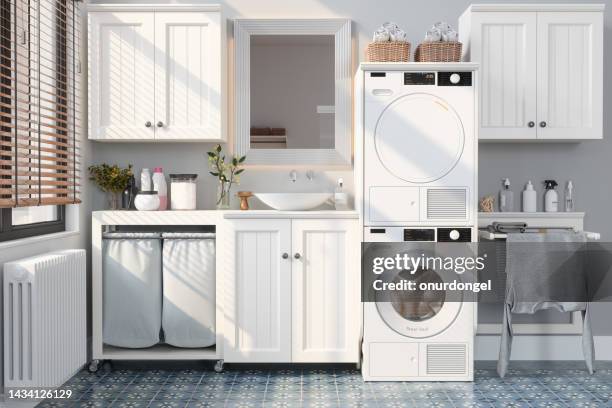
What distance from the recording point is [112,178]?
3.58 meters

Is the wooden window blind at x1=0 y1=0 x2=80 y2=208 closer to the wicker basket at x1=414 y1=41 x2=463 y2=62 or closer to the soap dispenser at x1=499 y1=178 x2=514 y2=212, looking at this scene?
the wicker basket at x1=414 y1=41 x2=463 y2=62

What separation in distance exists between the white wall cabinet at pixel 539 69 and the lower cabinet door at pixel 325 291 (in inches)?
40.4

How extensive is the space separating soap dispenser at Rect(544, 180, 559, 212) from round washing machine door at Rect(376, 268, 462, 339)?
2.93 feet

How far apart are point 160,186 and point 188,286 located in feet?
2.13

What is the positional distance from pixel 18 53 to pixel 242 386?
6.47ft

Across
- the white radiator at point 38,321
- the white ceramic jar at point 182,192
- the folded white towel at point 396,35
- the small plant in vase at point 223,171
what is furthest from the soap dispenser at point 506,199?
the white radiator at point 38,321

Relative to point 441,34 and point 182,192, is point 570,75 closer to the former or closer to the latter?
point 441,34

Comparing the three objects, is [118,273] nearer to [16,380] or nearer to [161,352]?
[161,352]

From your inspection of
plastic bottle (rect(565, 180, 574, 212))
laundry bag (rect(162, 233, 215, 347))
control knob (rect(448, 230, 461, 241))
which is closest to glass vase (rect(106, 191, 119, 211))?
laundry bag (rect(162, 233, 215, 347))

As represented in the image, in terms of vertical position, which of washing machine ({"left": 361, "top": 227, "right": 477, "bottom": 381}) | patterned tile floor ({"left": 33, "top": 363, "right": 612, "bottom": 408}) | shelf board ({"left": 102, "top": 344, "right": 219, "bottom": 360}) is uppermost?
washing machine ({"left": 361, "top": 227, "right": 477, "bottom": 381})

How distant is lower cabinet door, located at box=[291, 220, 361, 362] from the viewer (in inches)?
131

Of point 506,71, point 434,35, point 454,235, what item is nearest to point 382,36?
point 434,35

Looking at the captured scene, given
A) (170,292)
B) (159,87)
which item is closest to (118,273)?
(170,292)

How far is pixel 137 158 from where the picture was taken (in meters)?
3.78
